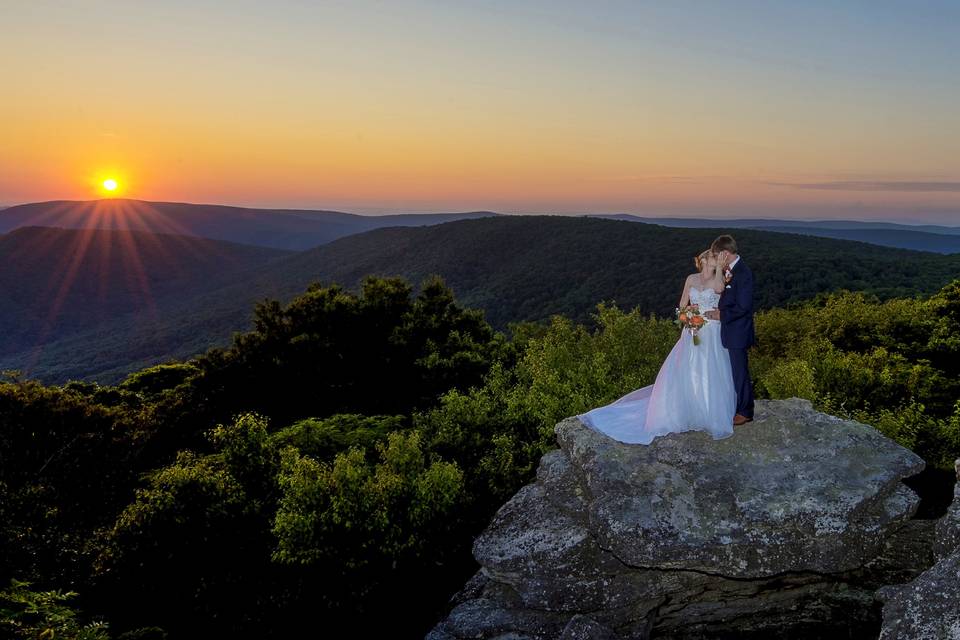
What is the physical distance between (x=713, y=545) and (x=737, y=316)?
411cm

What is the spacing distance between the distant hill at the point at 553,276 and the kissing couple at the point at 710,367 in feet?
215

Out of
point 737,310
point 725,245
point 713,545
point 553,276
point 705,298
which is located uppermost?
point 725,245

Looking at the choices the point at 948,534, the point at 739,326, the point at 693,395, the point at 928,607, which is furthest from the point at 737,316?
the point at 928,607

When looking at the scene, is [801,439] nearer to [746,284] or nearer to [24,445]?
[746,284]

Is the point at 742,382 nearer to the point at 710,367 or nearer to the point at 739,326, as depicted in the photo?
the point at 710,367

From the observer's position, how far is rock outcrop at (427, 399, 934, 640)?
8.87 meters

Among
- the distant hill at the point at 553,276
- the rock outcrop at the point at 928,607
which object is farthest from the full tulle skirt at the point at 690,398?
the distant hill at the point at 553,276

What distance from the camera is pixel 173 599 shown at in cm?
1241

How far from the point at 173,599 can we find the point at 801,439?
13.1 m

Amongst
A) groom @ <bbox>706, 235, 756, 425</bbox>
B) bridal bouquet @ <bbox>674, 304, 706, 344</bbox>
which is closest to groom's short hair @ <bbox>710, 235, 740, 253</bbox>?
groom @ <bbox>706, 235, 756, 425</bbox>

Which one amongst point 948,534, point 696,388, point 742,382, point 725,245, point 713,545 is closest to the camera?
point 948,534

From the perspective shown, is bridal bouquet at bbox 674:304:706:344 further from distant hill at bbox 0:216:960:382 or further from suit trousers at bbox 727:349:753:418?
distant hill at bbox 0:216:960:382

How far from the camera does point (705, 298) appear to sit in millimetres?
11086

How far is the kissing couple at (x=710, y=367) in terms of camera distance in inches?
423
